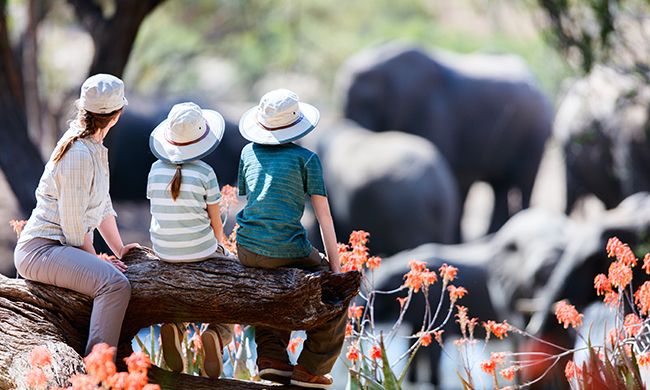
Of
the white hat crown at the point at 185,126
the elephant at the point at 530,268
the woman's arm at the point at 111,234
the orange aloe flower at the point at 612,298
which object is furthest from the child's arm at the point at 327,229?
the elephant at the point at 530,268

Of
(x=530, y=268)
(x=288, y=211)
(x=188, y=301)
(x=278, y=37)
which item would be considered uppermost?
(x=278, y=37)

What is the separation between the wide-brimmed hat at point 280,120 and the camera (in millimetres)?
4141

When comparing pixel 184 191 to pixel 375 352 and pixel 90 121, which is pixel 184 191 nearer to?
pixel 90 121

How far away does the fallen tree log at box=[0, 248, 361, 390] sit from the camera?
4004mm

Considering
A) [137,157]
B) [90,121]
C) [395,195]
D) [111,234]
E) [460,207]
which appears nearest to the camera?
[90,121]

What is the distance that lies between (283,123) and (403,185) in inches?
331

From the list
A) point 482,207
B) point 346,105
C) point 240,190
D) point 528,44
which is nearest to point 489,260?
point 346,105

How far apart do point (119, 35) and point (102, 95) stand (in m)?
3.54

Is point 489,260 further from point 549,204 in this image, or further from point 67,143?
point 549,204

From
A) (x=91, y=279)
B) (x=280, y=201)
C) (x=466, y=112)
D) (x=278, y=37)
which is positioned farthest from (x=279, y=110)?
(x=278, y=37)

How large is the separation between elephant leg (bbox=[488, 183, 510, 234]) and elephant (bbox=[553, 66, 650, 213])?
6.38ft

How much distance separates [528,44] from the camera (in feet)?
83.9

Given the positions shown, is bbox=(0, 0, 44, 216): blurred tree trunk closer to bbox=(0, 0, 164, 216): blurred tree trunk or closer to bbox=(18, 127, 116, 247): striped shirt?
bbox=(0, 0, 164, 216): blurred tree trunk

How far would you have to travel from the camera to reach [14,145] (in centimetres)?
734
